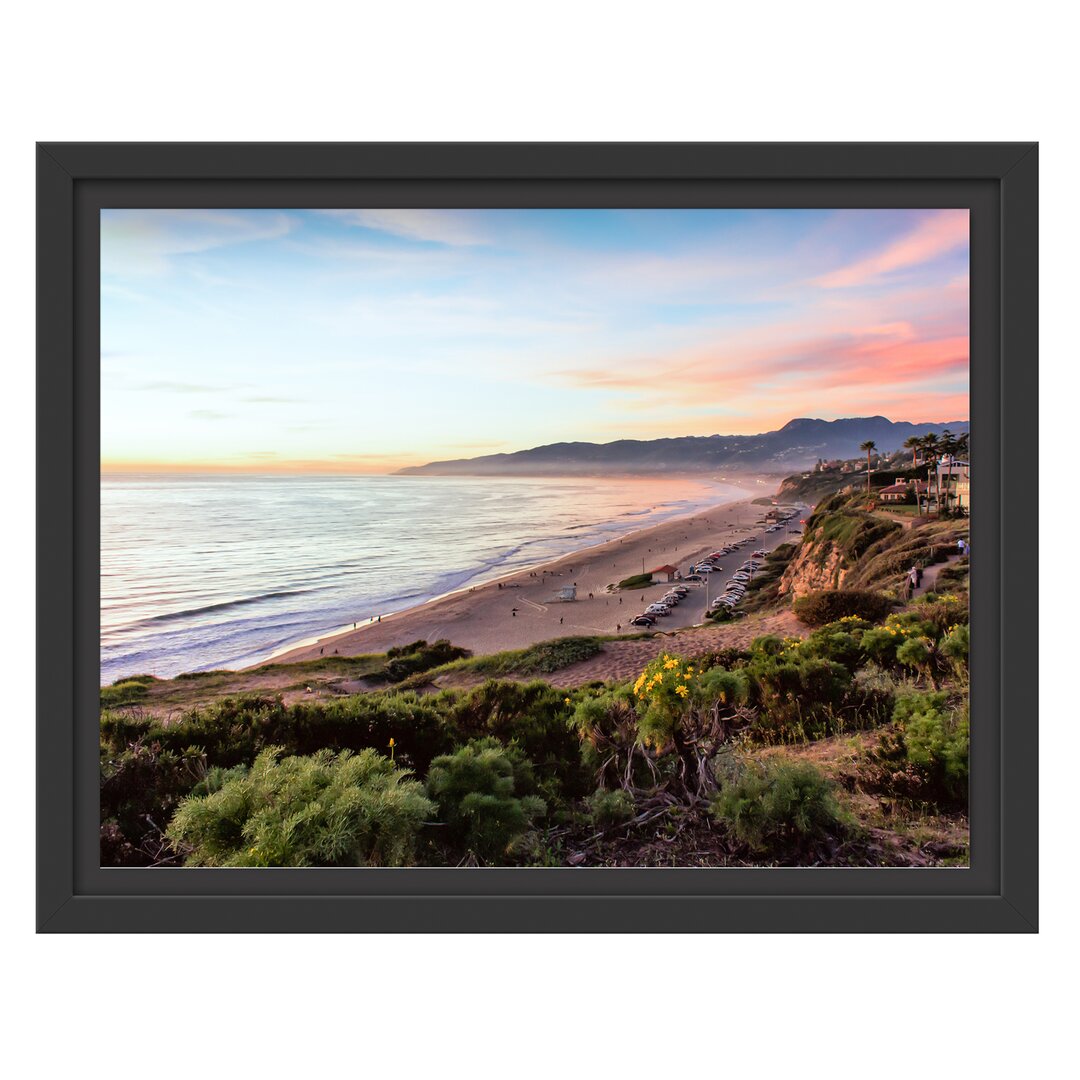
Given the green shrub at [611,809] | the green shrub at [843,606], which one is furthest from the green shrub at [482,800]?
the green shrub at [843,606]

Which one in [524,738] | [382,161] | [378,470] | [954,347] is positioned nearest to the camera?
[382,161]

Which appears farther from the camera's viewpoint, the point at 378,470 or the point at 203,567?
the point at 378,470

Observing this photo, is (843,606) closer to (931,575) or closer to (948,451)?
(931,575)

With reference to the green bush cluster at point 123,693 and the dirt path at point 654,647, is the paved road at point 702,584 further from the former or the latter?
the green bush cluster at point 123,693

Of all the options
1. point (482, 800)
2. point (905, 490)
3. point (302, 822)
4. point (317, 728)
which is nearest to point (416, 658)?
point (317, 728)

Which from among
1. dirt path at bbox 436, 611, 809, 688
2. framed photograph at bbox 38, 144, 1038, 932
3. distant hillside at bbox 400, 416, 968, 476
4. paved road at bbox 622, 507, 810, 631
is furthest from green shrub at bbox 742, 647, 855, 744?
distant hillside at bbox 400, 416, 968, 476

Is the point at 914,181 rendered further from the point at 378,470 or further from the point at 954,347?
the point at 378,470
